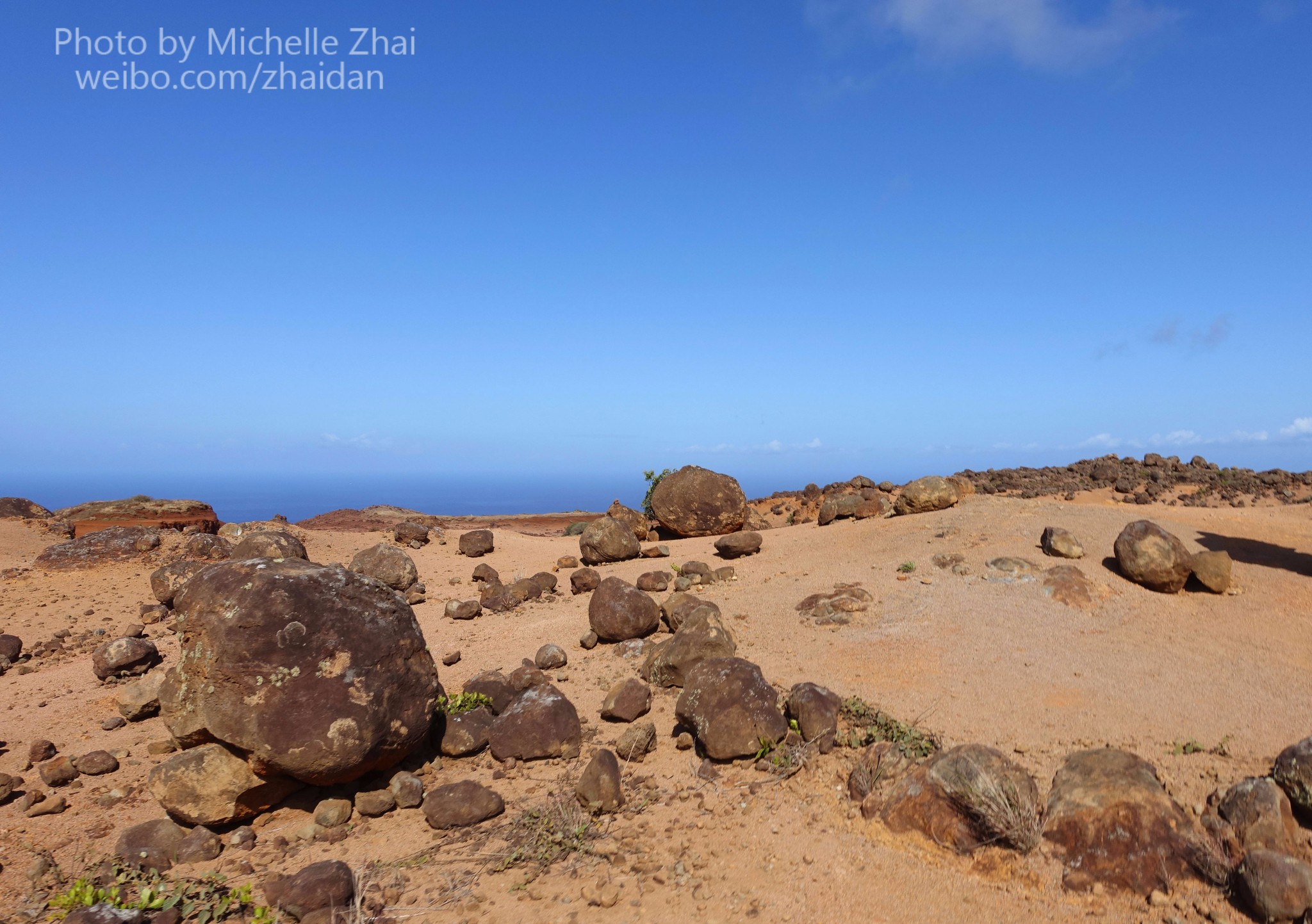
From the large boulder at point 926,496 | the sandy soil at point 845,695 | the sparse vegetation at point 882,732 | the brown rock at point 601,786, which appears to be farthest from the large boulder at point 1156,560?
the brown rock at point 601,786

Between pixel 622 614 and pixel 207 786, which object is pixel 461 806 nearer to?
pixel 207 786

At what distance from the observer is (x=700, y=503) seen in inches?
771

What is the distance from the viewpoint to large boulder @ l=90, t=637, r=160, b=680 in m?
10.6

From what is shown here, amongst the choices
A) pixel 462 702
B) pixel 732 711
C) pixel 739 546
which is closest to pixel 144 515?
pixel 462 702

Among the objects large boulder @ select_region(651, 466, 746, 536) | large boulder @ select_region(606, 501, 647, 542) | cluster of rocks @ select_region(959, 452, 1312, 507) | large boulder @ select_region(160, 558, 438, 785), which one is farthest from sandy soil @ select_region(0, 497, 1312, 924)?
cluster of rocks @ select_region(959, 452, 1312, 507)

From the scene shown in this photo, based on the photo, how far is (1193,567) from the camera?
12.1 meters

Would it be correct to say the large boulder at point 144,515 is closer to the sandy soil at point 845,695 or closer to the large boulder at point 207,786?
the sandy soil at point 845,695

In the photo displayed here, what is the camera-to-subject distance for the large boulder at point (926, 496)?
1708cm

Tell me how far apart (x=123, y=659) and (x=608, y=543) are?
31.0 ft

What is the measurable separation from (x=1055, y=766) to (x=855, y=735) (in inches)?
76.7

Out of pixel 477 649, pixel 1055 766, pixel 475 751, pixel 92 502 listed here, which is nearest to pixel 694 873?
pixel 475 751

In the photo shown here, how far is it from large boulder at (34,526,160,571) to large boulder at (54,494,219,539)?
4.67 feet

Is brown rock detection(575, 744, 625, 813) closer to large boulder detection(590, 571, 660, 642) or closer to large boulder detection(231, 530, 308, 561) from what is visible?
large boulder detection(590, 571, 660, 642)

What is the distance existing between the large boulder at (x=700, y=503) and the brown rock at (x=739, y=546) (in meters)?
3.11
